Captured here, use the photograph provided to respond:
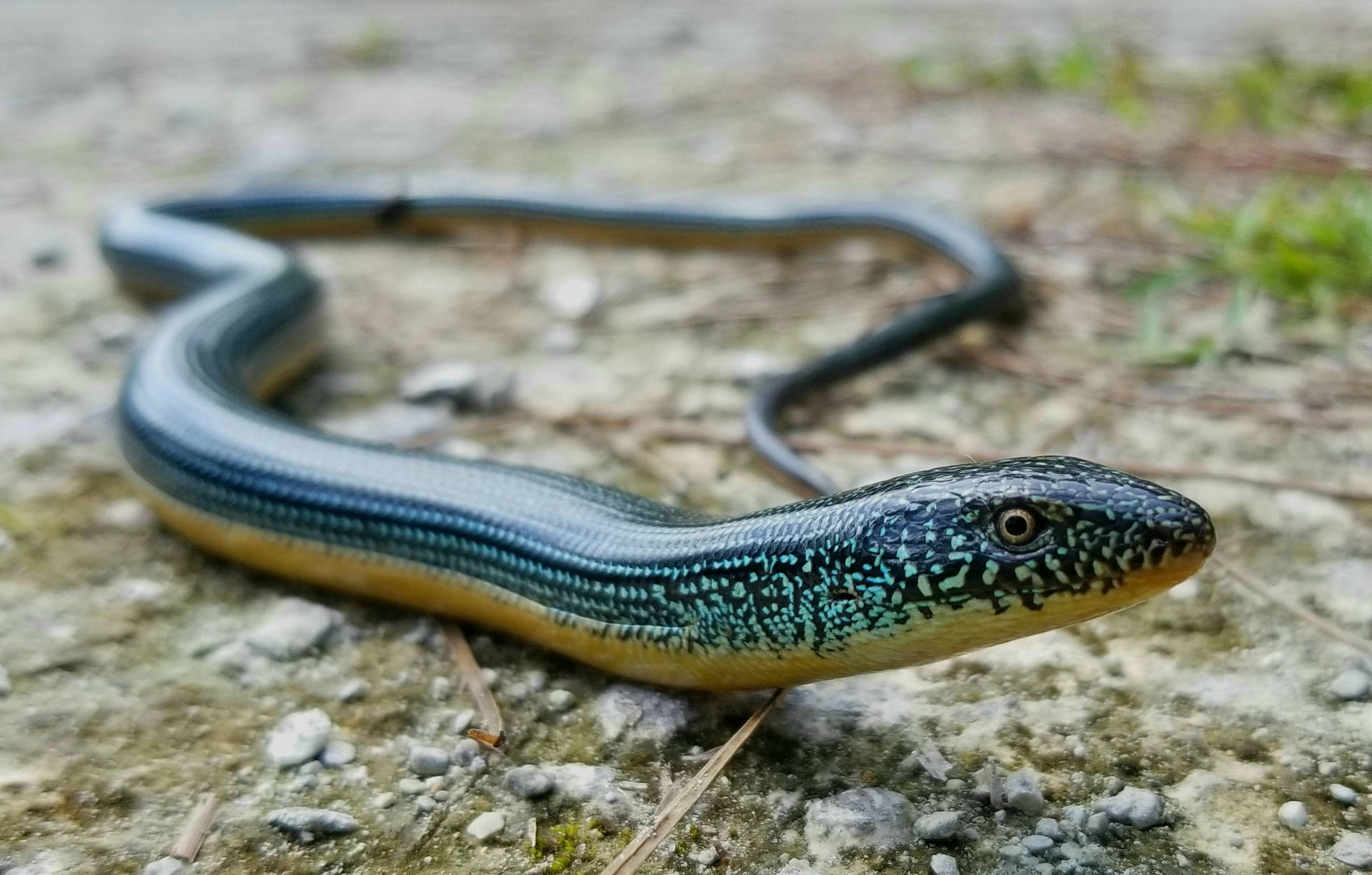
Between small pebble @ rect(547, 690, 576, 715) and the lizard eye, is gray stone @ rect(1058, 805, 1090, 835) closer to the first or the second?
the lizard eye

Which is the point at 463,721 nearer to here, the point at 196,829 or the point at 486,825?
the point at 486,825

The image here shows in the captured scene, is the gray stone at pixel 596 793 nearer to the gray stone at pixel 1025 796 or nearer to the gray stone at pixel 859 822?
the gray stone at pixel 859 822

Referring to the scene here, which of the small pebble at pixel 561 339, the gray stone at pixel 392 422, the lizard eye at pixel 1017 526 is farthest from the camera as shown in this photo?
the small pebble at pixel 561 339

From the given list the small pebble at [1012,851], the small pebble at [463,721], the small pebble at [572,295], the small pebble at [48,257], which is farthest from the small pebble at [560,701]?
the small pebble at [48,257]

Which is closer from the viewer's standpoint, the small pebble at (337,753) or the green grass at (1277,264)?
the small pebble at (337,753)

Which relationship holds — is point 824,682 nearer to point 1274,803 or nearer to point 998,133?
point 1274,803

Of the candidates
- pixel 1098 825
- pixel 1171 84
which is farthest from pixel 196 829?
pixel 1171 84
